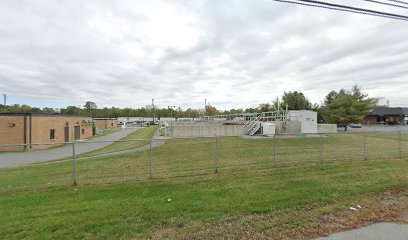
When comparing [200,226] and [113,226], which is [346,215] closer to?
[200,226]

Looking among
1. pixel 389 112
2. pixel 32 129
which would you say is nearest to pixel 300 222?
pixel 32 129

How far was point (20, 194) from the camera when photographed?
6734mm

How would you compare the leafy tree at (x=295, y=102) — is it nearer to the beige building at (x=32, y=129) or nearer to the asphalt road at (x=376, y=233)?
the beige building at (x=32, y=129)

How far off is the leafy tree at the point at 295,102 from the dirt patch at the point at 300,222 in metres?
56.7

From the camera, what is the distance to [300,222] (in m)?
4.49

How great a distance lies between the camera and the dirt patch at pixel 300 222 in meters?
4.11

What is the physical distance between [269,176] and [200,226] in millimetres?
4172

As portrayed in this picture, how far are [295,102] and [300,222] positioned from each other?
5921cm

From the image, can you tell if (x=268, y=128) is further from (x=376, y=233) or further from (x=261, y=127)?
(x=376, y=233)

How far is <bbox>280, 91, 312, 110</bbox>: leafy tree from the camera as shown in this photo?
5947cm

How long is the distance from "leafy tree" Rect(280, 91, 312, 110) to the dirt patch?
2231 inches

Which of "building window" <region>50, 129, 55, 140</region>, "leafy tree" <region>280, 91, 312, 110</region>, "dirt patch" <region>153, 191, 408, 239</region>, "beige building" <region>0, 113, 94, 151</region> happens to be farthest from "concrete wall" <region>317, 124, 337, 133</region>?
"building window" <region>50, 129, 55, 140</region>

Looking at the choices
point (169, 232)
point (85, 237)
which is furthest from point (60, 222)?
point (169, 232)

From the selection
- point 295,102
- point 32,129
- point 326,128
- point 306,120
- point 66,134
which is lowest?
point 66,134
